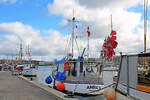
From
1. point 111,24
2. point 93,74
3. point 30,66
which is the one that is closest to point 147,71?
point 93,74

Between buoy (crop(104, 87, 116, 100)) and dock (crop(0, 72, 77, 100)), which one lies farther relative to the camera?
dock (crop(0, 72, 77, 100))

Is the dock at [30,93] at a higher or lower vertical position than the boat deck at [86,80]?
lower

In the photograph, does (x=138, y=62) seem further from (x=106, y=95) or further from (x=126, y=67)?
(x=106, y=95)

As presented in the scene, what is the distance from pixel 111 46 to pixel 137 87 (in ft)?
55.9

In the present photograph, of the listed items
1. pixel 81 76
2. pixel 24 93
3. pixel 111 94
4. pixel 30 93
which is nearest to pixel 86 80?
pixel 81 76

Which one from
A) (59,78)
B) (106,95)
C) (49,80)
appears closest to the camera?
(106,95)

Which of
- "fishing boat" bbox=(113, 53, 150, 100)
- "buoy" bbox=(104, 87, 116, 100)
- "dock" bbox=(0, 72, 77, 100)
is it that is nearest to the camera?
"fishing boat" bbox=(113, 53, 150, 100)

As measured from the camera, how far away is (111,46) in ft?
76.7

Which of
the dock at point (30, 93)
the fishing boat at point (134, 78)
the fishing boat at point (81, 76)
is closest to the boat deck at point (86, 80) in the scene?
the fishing boat at point (81, 76)

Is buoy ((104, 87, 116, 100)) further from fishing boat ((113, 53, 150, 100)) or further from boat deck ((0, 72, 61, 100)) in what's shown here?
boat deck ((0, 72, 61, 100))

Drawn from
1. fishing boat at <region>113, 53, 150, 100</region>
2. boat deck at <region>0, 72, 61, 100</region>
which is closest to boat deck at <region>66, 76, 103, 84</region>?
boat deck at <region>0, 72, 61, 100</region>

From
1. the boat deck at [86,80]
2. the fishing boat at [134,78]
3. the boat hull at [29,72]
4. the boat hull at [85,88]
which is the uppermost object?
the fishing boat at [134,78]

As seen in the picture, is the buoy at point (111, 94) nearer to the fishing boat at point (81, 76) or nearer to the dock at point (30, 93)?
the dock at point (30, 93)

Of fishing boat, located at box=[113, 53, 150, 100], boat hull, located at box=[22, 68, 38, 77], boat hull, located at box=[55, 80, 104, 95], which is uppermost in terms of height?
fishing boat, located at box=[113, 53, 150, 100]
